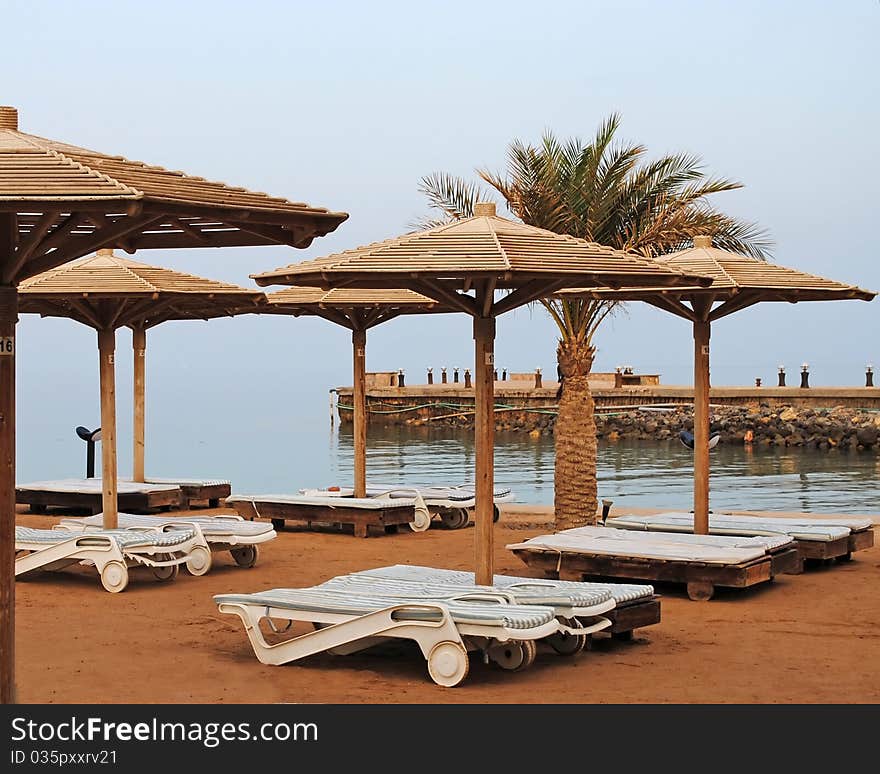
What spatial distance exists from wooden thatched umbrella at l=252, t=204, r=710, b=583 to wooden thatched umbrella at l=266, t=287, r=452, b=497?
5.80 meters

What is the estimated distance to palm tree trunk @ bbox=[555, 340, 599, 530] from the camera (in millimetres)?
15500

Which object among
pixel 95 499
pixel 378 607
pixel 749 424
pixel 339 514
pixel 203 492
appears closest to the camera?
pixel 378 607

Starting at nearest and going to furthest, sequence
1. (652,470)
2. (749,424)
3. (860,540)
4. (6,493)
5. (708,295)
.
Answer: (6,493)
(708,295)
(860,540)
(652,470)
(749,424)

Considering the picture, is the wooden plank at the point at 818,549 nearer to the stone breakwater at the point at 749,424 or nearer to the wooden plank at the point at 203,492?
the wooden plank at the point at 203,492

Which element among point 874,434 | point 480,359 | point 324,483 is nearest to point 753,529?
point 480,359

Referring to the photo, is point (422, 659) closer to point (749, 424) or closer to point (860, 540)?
point (860, 540)

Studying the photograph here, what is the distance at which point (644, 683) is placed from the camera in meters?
7.55

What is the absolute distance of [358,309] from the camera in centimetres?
1575

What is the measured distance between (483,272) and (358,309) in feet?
24.3

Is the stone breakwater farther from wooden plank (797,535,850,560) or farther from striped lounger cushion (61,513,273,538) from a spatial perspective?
striped lounger cushion (61,513,273,538)

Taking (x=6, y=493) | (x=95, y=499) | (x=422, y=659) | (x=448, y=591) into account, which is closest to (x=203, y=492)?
(x=95, y=499)
